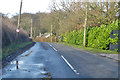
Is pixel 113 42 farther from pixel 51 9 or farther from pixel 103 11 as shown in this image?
pixel 51 9

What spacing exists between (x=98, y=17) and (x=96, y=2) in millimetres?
2449

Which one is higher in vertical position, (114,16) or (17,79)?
(114,16)

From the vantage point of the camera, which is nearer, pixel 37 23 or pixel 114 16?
pixel 114 16

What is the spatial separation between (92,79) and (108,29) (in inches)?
579

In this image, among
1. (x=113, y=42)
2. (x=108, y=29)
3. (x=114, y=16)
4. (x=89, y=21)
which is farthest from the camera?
(x=89, y=21)

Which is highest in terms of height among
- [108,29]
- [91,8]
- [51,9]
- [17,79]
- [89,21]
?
[51,9]

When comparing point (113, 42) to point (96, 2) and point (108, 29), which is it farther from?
point (96, 2)

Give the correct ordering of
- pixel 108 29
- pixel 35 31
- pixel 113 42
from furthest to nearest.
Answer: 1. pixel 35 31
2. pixel 108 29
3. pixel 113 42

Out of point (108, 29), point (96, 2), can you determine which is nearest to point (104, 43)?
point (108, 29)

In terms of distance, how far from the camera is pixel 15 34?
28.0m

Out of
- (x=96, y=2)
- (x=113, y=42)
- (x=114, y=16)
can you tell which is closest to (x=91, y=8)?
(x=96, y=2)

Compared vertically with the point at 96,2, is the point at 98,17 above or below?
below

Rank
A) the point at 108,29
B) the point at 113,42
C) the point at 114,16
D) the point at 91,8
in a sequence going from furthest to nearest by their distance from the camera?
the point at 91,8 → the point at 114,16 → the point at 108,29 → the point at 113,42

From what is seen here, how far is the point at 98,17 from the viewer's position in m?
26.5
